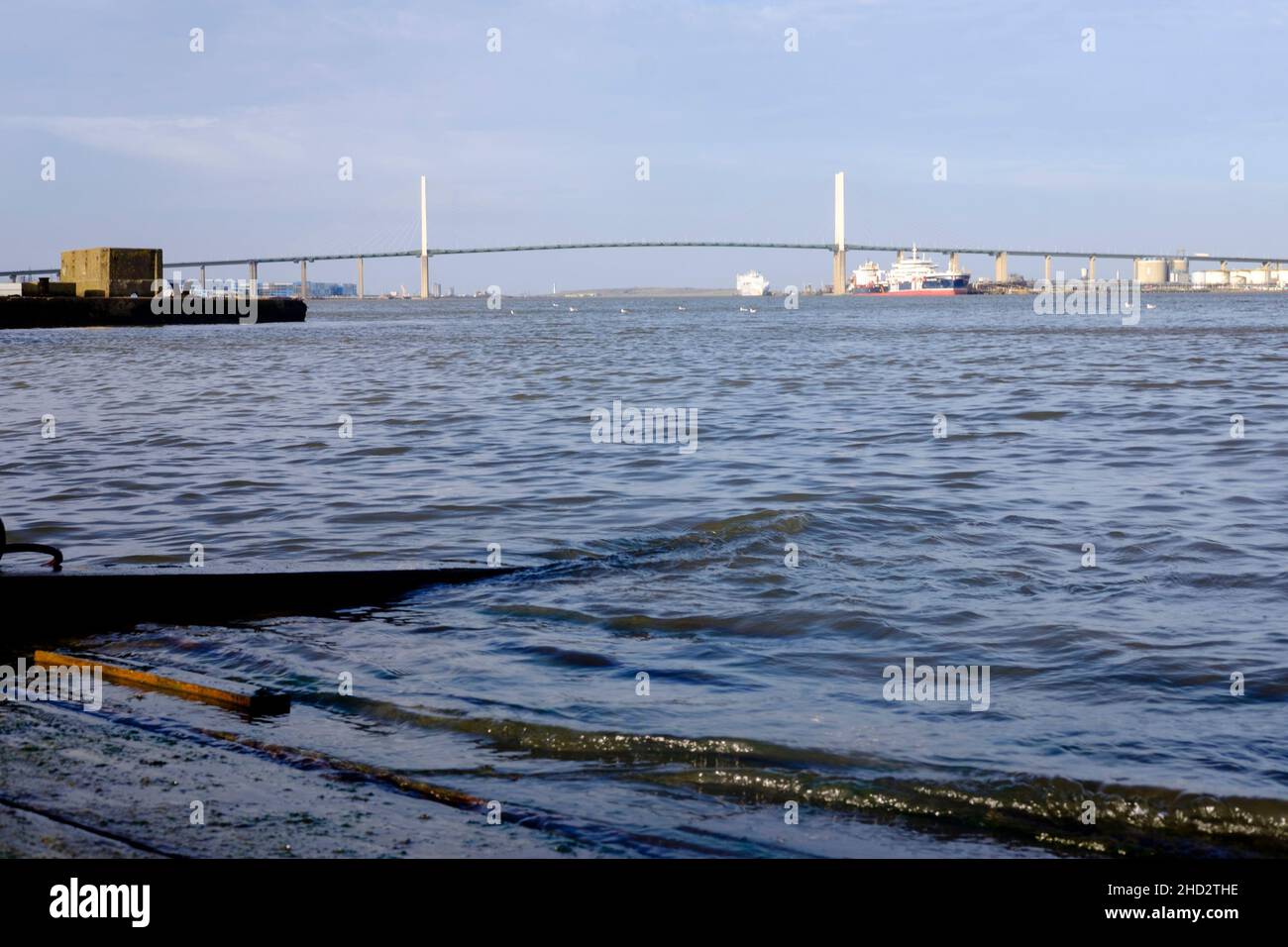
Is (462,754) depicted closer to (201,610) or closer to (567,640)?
(567,640)

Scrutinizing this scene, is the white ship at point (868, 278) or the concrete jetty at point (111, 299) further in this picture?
the white ship at point (868, 278)

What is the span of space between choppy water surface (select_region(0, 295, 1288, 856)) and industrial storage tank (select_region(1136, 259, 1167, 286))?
169 meters

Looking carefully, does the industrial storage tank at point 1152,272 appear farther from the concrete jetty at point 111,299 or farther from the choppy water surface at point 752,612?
the choppy water surface at point 752,612

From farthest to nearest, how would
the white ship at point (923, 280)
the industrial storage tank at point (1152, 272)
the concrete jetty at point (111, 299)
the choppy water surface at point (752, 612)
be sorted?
the industrial storage tank at point (1152, 272) < the white ship at point (923, 280) < the concrete jetty at point (111, 299) < the choppy water surface at point (752, 612)

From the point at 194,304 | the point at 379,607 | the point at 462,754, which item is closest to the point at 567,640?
the point at 379,607

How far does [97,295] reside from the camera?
48781 mm

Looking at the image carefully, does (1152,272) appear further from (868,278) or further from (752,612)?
(752,612)

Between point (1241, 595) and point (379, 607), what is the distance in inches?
149

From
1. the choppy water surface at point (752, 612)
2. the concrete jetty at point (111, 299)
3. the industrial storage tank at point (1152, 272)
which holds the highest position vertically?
the industrial storage tank at point (1152, 272)

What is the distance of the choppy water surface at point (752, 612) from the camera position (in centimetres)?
372

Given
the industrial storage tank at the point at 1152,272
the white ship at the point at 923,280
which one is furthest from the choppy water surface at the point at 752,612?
the industrial storage tank at the point at 1152,272

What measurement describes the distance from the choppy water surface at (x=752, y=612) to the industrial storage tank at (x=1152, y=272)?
16926cm

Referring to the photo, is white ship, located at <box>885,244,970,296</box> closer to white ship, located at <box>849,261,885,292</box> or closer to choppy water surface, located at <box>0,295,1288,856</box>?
white ship, located at <box>849,261,885,292</box>

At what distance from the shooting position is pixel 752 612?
596cm
